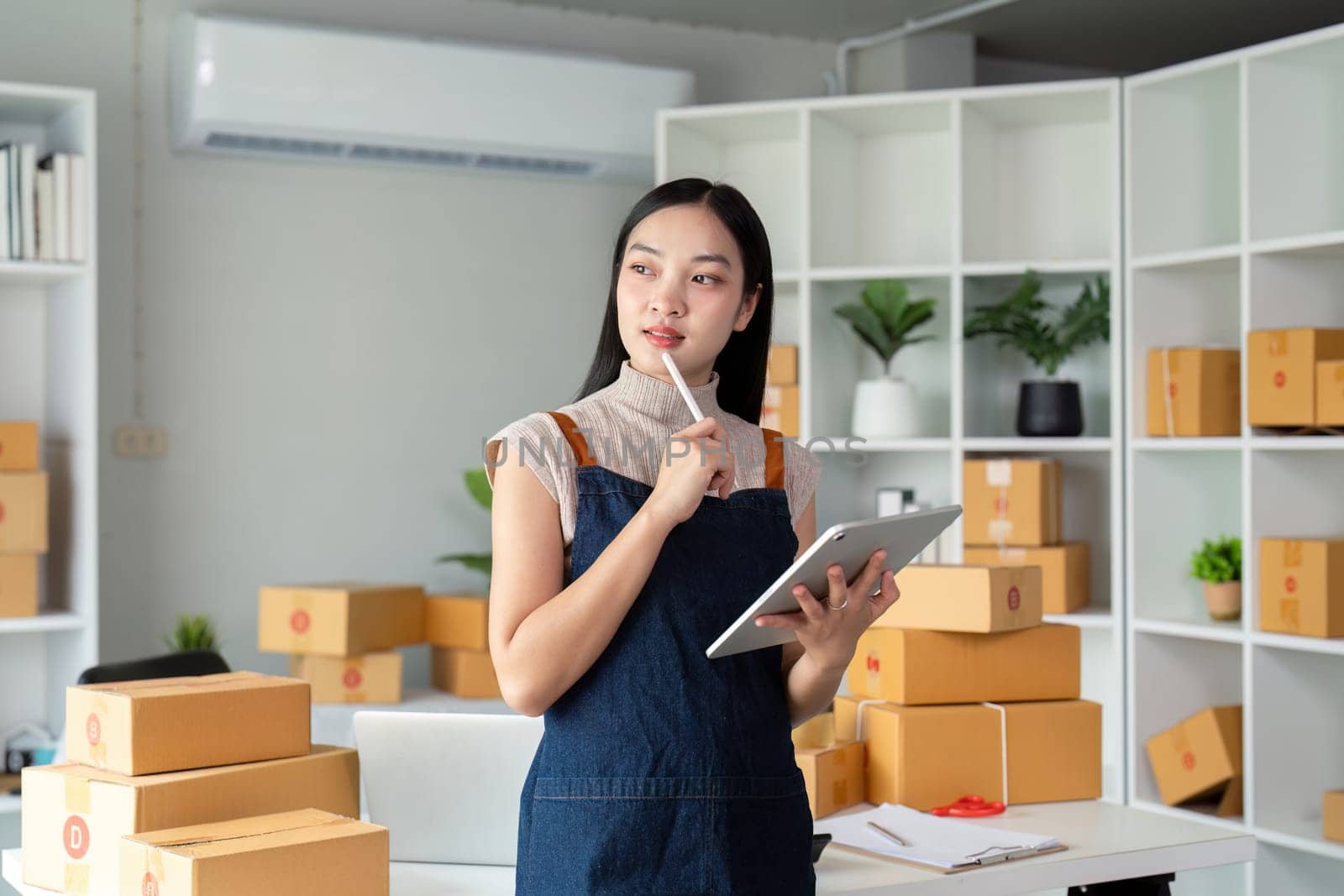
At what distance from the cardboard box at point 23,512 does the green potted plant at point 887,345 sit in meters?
2.09

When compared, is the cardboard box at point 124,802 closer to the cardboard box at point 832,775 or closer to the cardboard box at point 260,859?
the cardboard box at point 260,859

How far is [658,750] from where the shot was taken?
4.35ft

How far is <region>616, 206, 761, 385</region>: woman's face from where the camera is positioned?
1400mm

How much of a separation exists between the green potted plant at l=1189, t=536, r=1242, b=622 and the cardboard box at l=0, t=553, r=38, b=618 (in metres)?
2.81

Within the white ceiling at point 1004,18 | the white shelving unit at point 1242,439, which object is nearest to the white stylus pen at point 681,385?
the white shelving unit at point 1242,439

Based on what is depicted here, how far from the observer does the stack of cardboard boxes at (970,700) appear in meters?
2.18

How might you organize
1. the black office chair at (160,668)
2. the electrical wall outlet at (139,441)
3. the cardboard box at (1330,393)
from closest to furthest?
the black office chair at (160,668)
the cardboard box at (1330,393)
the electrical wall outlet at (139,441)

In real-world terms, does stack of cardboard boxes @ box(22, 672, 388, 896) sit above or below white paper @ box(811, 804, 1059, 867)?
above

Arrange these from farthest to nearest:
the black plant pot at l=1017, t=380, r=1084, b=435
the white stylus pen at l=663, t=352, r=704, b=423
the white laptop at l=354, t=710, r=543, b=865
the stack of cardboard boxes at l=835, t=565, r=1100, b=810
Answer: the black plant pot at l=1017, t=380, r=1084, b=435, the stack of cardboard boxes at l=835, t=565, r=1100, b=810, the white laptop at l=354, t=710, r=543, b=865, the white stylus pen at l=663, t=352, r=704, b=423

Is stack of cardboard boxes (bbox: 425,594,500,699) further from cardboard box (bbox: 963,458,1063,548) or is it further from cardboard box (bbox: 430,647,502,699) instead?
cardboard box (bbox: 963,458,1063,548)

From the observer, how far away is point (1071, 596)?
3.70 meters

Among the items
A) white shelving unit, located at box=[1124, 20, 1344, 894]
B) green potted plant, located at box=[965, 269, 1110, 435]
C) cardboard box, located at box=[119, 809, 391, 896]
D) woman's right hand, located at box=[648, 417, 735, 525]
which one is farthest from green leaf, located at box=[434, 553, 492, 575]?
woman's right hand, located at box=[648, 417, 735, 525]

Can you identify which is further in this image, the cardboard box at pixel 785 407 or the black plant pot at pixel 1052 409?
the cardboard box at pixel 785 407

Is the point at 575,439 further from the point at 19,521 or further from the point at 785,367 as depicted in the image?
the point at 785,367
